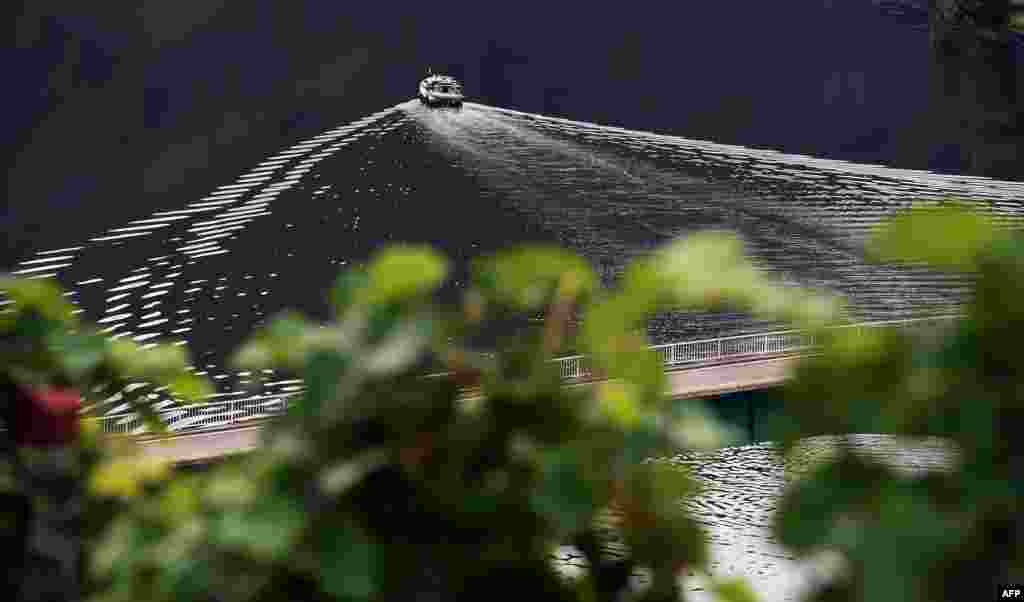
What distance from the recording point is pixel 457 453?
5.2 inches

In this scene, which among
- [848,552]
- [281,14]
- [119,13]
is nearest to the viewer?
[848,552]

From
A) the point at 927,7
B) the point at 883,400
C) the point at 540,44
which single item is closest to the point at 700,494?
the point at 883,400

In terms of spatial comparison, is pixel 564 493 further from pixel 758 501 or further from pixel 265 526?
pixel 758 501

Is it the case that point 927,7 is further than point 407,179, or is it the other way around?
point 927,7

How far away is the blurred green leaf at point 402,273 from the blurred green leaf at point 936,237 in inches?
2.1

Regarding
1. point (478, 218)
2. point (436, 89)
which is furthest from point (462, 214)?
point (436, 89)

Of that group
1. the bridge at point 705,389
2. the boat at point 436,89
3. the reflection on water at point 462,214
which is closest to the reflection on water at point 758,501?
the bridge at point 705,389

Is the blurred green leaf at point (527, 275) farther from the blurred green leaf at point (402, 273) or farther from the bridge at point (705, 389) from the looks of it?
the bridge at point (705, 389)

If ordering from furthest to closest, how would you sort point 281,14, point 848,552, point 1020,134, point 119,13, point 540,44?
point 1020,134
point 540,44
point 281,14
point 119,13
point 848,552

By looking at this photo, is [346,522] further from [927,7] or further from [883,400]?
[927,7]

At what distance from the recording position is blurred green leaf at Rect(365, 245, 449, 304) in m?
0.12

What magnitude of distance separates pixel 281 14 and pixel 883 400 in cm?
289

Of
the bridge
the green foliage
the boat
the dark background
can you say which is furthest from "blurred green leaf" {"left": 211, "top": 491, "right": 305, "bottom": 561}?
the boat

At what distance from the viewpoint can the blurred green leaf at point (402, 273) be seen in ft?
0.41
